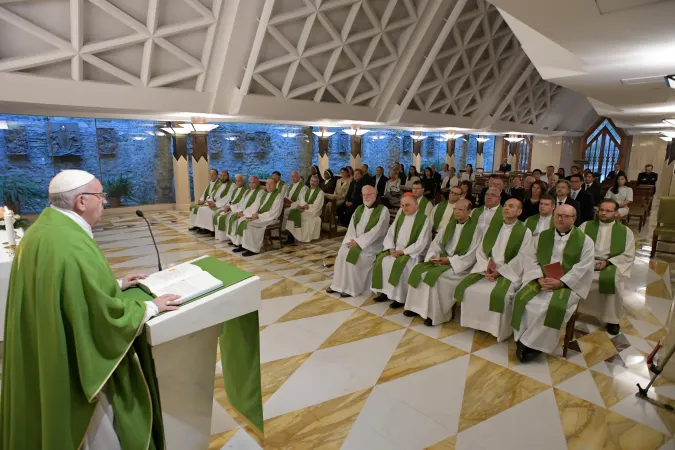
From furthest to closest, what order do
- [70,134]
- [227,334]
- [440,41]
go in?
1. [70,134]
2. [440,41]
3. [227,334]

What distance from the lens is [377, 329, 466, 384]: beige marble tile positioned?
A: 3.90 m

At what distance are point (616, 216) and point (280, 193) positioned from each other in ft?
18.9

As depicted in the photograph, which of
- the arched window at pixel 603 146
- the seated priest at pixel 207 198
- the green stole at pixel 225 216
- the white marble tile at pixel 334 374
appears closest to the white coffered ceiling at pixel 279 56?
the seated priest at pixel 207 198

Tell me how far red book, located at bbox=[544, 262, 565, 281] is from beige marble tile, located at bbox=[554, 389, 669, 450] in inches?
45.8

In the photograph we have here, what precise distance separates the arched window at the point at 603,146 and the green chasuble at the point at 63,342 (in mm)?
23892

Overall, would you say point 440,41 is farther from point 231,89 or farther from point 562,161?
point 562,161

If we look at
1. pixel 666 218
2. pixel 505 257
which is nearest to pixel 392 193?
pixel 666 218

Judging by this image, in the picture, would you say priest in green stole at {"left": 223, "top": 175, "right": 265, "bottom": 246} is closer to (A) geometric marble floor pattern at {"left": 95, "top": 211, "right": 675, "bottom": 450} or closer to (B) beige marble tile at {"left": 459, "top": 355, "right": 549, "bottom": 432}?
(A) geometric marble floor pattern at {"left": 95, "top": 211, "right": 675, "bottom": 450}

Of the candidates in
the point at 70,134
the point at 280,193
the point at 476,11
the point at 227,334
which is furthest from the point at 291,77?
the point at 227,334

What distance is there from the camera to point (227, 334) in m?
2.89

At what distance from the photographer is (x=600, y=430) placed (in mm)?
3084

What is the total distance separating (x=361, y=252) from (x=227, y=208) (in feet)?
14.4

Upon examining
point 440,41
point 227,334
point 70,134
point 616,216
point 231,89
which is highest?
point 440,41

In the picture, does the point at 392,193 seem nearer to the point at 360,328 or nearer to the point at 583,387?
the point at 360,328
